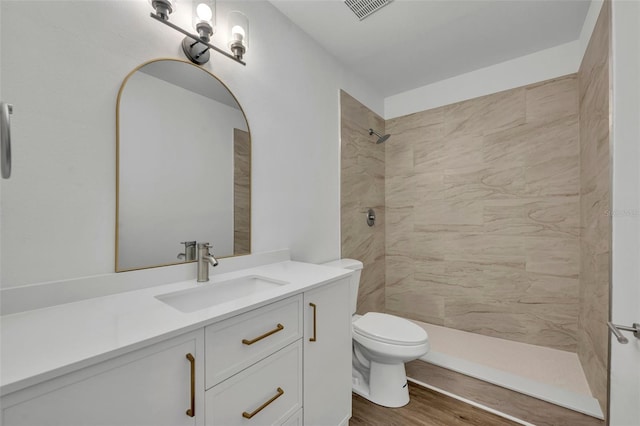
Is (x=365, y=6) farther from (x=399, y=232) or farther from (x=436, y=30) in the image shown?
(x=399, y=232)

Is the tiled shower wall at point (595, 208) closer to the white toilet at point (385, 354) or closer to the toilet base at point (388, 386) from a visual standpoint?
the white toilet at point (385, 354)

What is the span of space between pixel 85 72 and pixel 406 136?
8.49 feet

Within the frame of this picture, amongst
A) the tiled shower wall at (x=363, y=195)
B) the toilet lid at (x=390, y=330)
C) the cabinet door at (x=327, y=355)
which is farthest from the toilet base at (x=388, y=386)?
the tiled shower wall at (x=363, y=195)

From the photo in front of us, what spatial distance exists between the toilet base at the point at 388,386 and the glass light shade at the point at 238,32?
2004mm

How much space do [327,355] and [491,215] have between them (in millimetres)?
1973

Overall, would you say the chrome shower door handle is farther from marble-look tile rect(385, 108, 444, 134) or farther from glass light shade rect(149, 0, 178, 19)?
marble-look tile rect(385, 108, 444, 134)

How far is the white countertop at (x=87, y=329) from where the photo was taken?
20.9 inches

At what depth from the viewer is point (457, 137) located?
2.55 m

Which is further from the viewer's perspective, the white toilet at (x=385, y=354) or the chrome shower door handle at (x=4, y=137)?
the white toilet at (x=385, y=354)

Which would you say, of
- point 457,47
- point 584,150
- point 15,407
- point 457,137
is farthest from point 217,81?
point 584,150

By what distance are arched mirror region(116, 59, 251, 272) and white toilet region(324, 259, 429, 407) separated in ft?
3.12

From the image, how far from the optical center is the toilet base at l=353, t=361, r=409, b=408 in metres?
1.68

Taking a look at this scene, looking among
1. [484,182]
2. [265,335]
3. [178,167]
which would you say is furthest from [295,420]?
[484,182]

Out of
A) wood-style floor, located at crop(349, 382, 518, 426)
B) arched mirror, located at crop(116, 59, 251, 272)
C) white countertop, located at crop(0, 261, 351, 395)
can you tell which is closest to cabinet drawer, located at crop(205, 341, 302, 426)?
white countertop, located at crop(0, 261, 351, 395)
